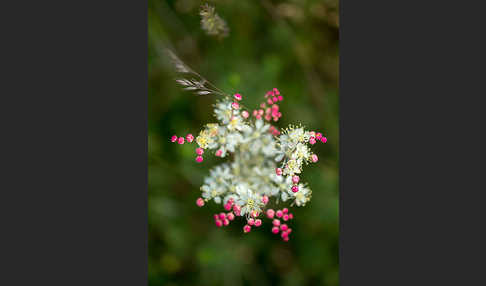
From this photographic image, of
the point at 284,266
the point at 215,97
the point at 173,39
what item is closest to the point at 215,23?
the point at 215,97

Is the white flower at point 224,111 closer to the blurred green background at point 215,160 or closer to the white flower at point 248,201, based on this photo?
the white flower at point 248,201

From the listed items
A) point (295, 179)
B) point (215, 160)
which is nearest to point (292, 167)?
point (295, 179)

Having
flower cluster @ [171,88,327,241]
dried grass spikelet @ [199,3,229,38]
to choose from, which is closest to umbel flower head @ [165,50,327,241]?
flower cluster @ [171,88,327,241]

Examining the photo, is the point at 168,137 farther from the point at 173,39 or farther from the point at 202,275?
the point at 202,275

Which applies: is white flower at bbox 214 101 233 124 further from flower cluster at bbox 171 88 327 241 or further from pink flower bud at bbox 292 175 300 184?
pink flower bud at bbox 292 175 300 184

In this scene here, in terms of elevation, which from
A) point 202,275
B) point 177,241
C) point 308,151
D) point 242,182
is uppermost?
point 308,151

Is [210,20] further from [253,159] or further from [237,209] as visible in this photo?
[237,209]
